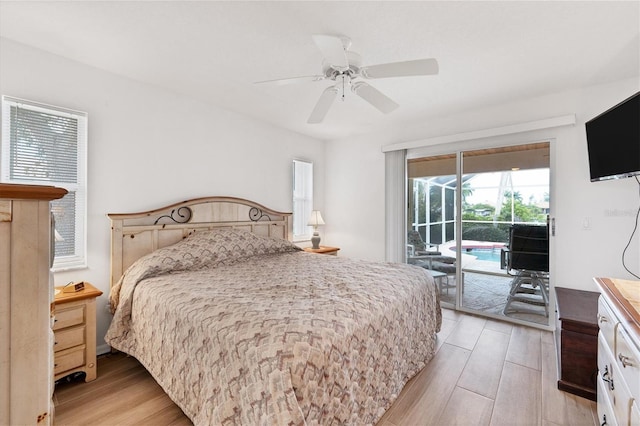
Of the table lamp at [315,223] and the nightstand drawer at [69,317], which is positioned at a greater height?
the table lamp at [315,223]

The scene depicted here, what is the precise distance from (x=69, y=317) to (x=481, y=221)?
13.4 feet

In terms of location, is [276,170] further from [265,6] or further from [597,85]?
Result: [597,85]

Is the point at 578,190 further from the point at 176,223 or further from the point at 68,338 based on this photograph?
the point at 68,338

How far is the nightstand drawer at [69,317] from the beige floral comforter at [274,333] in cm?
24

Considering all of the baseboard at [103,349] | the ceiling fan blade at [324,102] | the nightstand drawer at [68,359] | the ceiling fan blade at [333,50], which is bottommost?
the baseboard at [103,349]

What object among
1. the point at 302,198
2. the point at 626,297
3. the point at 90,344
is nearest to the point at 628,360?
the point at 626,297

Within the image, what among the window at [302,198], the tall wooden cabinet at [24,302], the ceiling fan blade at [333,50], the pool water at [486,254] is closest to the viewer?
the tall wooden cabinet at [24,302]

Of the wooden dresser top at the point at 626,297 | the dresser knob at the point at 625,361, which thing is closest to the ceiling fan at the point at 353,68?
the wooden dresser top at the point at 626,297

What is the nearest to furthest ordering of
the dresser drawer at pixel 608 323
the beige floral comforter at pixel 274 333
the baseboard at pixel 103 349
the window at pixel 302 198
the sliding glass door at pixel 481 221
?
1. the beige floral comforter at pixel 274 333
2. the dresser drawer at pixel 608 323
3. the baseboard at pixel 103 349
4. the sliding glass door at pixel 481 221
5. the window at pixel 302 198

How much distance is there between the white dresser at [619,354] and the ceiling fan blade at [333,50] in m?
1.84

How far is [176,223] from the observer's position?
3.01m

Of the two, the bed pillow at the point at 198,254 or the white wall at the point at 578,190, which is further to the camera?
the white wall at the point at 578,190

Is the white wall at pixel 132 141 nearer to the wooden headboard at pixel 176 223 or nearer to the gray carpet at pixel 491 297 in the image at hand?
the wooden headboard at pixel 176 223

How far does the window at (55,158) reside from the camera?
2121 millimetres
